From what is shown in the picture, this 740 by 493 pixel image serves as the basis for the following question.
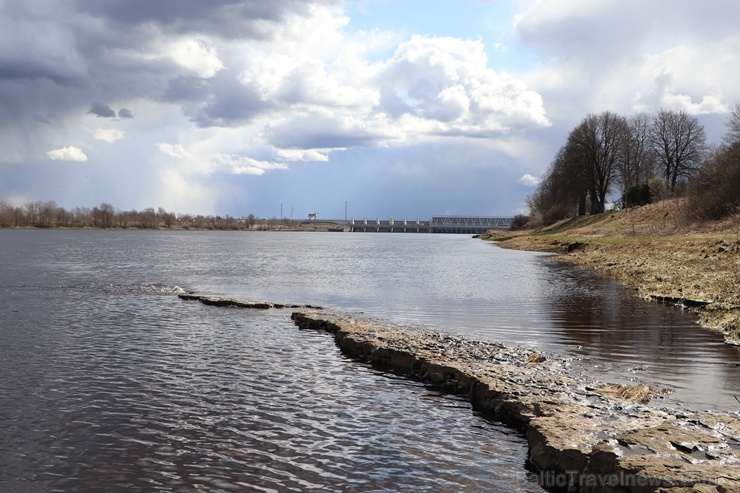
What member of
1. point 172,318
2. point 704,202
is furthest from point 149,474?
point 704,202

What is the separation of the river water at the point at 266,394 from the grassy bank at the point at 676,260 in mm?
1685

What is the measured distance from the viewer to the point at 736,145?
7362 centimetres

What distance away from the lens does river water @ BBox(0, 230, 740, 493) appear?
1018 centimetres

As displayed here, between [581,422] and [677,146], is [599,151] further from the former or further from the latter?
[581,422]

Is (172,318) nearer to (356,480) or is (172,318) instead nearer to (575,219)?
(356,480)

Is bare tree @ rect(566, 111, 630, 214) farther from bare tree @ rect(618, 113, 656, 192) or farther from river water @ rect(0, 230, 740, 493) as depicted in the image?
river water @ rect(0, 230, 740, 493)

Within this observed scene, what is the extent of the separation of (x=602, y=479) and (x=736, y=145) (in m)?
78.4

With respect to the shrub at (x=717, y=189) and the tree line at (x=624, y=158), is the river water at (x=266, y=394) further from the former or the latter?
the tree line at (x=624, y=158)

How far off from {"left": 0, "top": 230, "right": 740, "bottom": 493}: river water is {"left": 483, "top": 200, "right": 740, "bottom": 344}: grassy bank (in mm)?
A: 1685

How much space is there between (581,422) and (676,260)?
37.5m

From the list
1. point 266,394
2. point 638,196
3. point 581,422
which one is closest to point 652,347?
point 581,422

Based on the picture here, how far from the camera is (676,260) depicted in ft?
143

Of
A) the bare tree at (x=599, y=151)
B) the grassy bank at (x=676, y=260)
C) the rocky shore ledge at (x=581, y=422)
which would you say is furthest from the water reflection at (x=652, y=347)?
the bare tree at (x=599, y=151)

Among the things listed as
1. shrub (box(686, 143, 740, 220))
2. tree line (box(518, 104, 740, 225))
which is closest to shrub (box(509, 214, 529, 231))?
tree line (box(518, 104, 740, 225))
